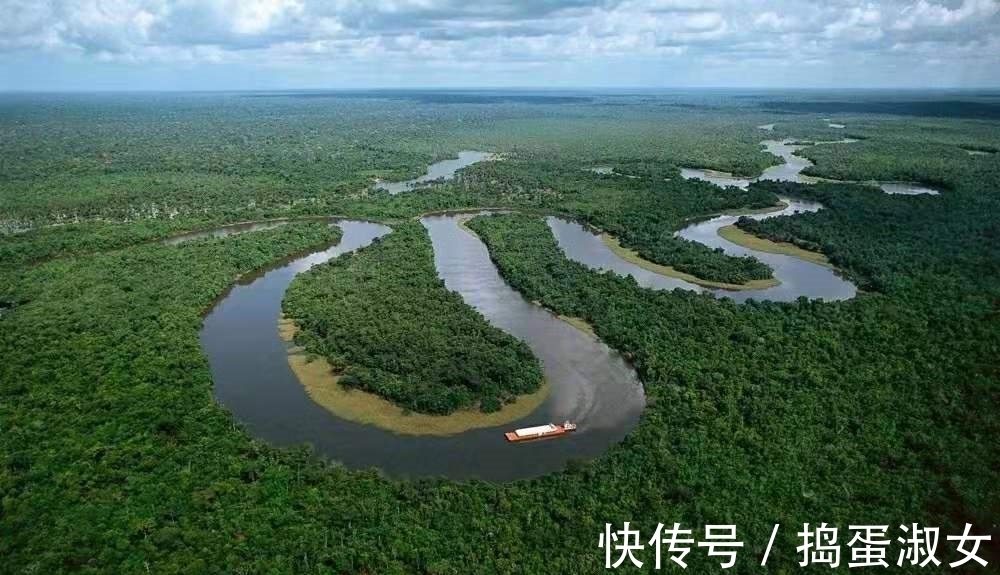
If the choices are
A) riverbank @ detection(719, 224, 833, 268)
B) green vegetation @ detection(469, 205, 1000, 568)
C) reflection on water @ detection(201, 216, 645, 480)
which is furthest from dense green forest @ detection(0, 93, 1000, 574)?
reflection on water @ detection(201, 216, 645, 480)

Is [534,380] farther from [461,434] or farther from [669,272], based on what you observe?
[669,272]

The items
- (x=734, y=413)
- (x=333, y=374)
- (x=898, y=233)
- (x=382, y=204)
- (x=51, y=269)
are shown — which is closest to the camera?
(x=734, y=413)

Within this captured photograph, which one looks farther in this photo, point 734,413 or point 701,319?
point 701,319

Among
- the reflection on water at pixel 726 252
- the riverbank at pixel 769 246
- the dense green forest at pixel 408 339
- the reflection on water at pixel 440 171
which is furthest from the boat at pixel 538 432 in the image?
the reflection on water at pixel 440 171

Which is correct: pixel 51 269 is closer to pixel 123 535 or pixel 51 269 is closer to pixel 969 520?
pixel 123 535

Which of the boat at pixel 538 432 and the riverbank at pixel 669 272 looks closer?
the boat at pixel 538 432

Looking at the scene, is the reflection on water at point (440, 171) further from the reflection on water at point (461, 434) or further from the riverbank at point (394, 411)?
the riverbank at point (394, 411)

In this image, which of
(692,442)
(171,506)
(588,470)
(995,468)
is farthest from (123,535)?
(995,468)
